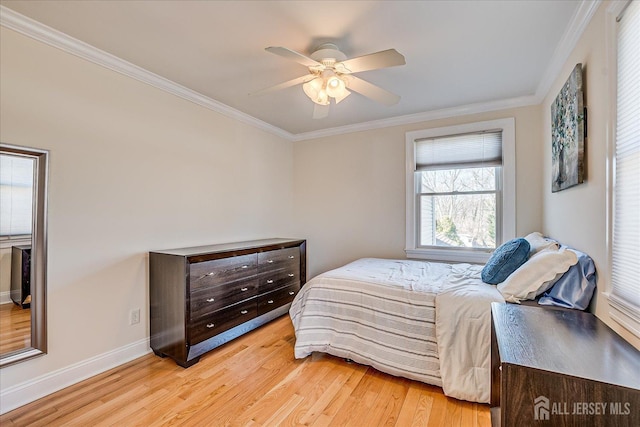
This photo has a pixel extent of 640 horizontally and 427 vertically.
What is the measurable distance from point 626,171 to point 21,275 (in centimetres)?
349

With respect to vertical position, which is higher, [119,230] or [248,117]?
[248,117]

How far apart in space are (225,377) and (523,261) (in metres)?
2.41

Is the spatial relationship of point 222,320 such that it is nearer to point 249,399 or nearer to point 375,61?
point 249,399

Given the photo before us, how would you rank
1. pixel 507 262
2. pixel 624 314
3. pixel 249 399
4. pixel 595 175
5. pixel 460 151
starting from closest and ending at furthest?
pixel 624 314
pixel 595 175
pixel 249 399
pixel 507 262
pixel 460 151

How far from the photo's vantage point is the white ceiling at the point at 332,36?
178 centimetres

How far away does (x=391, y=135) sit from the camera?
387 centimetres

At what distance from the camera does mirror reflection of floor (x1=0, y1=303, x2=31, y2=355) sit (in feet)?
6.12

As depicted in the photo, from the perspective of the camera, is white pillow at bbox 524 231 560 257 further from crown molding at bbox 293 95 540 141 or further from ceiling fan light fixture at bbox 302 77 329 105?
ceiling fan light fixture at bbox 302 77 329 105

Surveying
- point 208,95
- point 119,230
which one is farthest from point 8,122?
point 208,95

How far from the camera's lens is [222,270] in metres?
2.71

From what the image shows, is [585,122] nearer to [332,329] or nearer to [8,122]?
[332,329]

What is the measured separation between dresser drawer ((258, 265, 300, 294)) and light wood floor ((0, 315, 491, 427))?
847mm

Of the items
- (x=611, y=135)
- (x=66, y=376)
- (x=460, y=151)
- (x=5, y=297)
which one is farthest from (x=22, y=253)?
(x=460, y=151)

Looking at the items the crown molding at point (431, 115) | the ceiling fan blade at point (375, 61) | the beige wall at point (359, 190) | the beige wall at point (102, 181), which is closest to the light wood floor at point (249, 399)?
the beige wall at point (102, 181)
